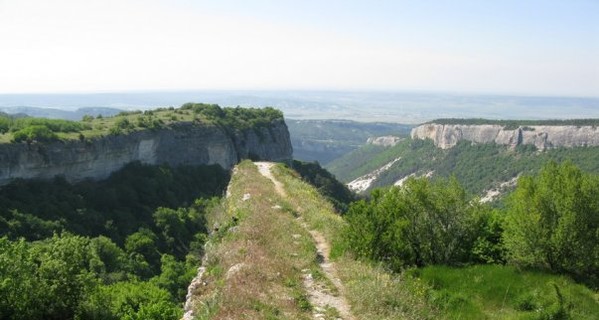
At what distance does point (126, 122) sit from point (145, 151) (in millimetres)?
4766

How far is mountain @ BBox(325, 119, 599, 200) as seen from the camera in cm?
11969

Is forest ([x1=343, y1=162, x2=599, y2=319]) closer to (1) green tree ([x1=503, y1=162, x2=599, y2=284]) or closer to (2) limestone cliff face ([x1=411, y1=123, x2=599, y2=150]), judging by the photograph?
(1) green tree ([x1=503, y1=162, x2=599, y2=284])

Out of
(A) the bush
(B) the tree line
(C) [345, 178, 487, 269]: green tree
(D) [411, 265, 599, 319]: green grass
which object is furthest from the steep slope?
(D) [411, 265, 599, 319]: green grass

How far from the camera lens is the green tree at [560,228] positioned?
10.6 m

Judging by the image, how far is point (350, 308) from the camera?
403 inches

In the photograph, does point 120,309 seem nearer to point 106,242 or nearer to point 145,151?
point 106,242

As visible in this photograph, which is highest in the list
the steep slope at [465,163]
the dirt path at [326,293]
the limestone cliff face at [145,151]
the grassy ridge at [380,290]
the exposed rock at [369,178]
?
the grassy ridge at [380,290]

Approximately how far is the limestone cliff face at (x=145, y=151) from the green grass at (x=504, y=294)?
49.4 metres

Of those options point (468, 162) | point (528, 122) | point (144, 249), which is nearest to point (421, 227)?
point (144, 249)

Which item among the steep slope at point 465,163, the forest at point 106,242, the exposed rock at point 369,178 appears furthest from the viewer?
the exposed rock at point 369,178

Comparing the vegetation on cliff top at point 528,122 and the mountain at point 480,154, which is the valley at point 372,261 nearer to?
the mountain at point 480,154

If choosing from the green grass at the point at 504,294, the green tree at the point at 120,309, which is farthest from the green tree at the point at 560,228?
the green tree at the point at 120,309

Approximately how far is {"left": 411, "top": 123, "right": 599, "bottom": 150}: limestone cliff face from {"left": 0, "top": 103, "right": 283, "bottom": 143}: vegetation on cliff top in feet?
248

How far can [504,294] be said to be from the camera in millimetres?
10070
